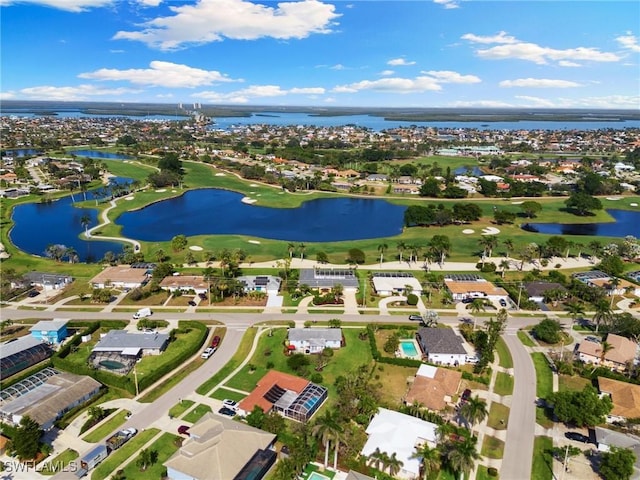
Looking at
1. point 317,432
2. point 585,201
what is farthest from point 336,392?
point 585,201

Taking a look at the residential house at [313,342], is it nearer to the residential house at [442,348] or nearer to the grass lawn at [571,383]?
the residential house at [442,348]

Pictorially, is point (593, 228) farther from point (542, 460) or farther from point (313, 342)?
point (542, 460)

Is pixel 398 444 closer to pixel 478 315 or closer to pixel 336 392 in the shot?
pixel 336 392

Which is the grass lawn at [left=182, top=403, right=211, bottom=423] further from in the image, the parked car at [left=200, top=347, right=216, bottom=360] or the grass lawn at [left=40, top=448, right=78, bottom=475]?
the grass lawn at [left=40, top=448, right=78, bottom=475]

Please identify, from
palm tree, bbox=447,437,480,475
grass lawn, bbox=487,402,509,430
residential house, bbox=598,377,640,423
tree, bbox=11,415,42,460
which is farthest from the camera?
residential house, bbox=598,377,640,423

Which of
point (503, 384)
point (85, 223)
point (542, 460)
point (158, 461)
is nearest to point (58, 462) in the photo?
point (158, 461)

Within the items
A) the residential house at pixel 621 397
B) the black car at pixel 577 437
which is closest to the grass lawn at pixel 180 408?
the black car at pixel 577 437

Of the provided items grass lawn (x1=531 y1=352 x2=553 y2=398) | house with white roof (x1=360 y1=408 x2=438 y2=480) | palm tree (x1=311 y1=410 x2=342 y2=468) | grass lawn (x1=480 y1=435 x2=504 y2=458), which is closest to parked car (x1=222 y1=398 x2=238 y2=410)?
palm tree (x1=311 y1=410 x2=342 y2=468)
